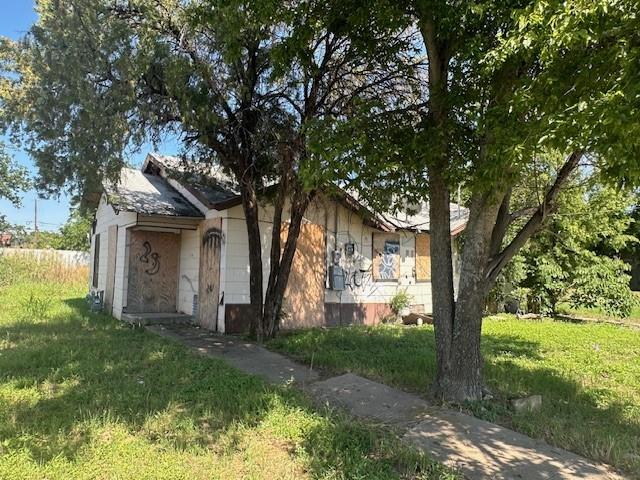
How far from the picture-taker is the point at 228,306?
32.2ft

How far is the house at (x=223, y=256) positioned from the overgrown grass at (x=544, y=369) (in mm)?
1222

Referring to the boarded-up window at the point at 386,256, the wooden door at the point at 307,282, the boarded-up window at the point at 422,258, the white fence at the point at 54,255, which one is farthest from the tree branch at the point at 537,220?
the white fence at the point at 54,255

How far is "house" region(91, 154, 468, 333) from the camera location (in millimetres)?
10047

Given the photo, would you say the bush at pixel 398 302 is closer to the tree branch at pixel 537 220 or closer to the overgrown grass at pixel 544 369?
the overgrown grass at pixel 544 369

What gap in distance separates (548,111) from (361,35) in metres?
3.53

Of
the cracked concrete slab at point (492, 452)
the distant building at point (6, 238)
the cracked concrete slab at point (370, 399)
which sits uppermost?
the distant building at point (6, 238)

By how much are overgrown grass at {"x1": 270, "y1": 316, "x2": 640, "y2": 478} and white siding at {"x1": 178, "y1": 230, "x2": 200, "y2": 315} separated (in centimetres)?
308

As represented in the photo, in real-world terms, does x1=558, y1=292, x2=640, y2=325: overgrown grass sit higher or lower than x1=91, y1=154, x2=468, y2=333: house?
lower

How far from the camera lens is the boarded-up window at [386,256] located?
1291cm

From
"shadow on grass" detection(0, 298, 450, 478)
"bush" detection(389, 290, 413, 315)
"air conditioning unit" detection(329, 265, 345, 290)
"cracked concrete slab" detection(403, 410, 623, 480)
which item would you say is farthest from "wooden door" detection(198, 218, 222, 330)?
"cracked concrete slab" detection(403, 410, 623, 480)

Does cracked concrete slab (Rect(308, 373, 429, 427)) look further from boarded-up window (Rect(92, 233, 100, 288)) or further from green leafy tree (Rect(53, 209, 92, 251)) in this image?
green leafy tree (Rect(53, 209, 92, 251))

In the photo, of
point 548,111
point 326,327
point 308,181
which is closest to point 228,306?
point 326,327

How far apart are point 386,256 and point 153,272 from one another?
20.5 feet

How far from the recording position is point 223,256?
9922mm
